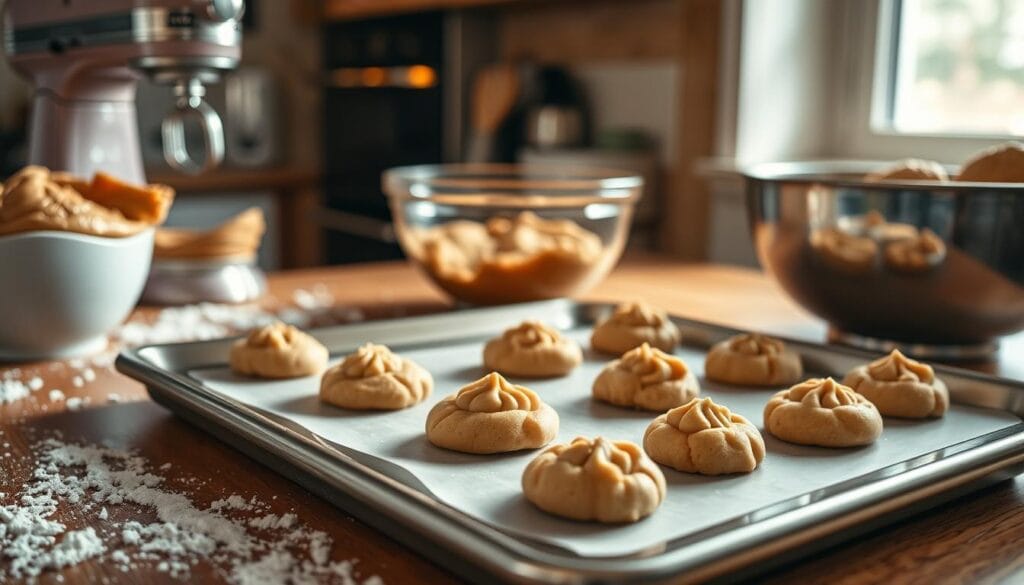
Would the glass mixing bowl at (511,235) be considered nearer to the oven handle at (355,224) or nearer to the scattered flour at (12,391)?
the scattered flour at (12,391)

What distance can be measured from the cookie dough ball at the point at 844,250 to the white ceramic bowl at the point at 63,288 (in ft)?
2.59

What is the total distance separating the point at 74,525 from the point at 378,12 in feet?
10.3

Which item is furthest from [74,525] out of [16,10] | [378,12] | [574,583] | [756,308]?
[378,12]

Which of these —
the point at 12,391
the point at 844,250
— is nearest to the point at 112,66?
the point at 12,391

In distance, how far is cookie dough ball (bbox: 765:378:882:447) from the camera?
79cm

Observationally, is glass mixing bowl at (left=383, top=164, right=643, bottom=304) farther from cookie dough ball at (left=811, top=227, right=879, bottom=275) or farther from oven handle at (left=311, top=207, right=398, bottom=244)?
oven handle at (left=311, top=207, right=398, bottom=244)

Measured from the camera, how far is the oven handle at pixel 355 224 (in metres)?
3.36

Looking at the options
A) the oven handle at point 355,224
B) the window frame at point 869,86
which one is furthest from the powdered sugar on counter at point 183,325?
the oven handle at point 355,224

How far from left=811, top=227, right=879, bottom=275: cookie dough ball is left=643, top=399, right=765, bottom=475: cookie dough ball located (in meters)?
0.45

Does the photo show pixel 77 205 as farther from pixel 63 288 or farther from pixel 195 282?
pixel 195 282

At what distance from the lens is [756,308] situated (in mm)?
1503

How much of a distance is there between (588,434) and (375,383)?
198mm

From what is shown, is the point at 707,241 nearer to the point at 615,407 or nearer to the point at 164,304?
the point at 164,304

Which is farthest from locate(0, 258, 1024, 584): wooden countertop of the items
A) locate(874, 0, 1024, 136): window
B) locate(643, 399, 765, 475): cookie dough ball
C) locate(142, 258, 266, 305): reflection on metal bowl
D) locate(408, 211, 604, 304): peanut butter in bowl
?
locate(874, 0, 1024, 136): window
